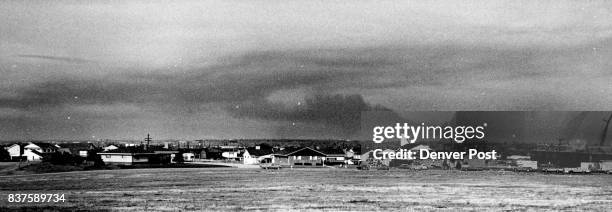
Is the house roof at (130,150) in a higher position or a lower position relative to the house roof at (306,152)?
higher

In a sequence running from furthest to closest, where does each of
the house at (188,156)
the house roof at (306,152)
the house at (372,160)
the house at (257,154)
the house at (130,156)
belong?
the house at (188,156) < the house at (257,154) < the house roof at (306,152) < the house at (130,156) < the house at (372,160)

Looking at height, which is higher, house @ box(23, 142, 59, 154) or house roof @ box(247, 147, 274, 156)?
house @ box(23, 142, 59, 154)

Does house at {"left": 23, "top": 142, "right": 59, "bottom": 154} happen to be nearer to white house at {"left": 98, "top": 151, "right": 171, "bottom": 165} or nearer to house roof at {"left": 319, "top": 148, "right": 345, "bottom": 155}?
white house at {"left": 98, "top": 151, "right": 171, "bottom": 165}

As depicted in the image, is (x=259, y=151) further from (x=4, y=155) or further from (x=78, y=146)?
(x=4, y=155)

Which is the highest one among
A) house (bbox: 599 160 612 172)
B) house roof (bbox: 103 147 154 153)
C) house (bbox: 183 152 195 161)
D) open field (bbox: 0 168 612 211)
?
house roof (bbox: 103 147 154 153)

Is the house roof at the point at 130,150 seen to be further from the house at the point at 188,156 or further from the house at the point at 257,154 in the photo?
the house at the point at 257,154

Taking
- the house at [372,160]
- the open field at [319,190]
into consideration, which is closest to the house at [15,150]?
the open field at [319,190]

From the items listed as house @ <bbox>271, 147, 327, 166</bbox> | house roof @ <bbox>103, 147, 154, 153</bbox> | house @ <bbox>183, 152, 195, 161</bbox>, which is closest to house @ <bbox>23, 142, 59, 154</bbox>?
house roof @ <bbox>103, 147, 154, 153</bbox>
